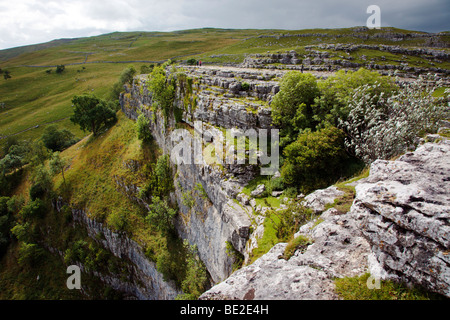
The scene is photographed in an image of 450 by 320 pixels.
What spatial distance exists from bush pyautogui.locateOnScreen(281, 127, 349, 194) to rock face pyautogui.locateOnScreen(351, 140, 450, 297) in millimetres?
6726

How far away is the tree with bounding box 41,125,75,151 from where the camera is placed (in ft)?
244

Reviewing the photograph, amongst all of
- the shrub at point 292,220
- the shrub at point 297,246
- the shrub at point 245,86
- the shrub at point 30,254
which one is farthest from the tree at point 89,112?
the shrub at point 297,246

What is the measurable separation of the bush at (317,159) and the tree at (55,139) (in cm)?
8795

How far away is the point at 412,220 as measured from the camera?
6520mm

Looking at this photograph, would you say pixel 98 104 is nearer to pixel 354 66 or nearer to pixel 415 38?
pixel 354 66

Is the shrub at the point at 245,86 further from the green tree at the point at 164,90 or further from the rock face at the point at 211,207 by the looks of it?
the green tree at the point at 164,90

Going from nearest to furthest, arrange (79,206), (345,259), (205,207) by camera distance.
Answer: (345,259) → (205,207) → (79,206)

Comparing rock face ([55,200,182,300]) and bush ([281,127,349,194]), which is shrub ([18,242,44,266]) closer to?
rock face ([55,200,182,300])

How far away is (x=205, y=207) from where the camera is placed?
86.0 feet

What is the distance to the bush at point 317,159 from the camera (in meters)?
15.7

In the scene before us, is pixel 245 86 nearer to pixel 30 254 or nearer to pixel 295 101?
pixel 295 101
